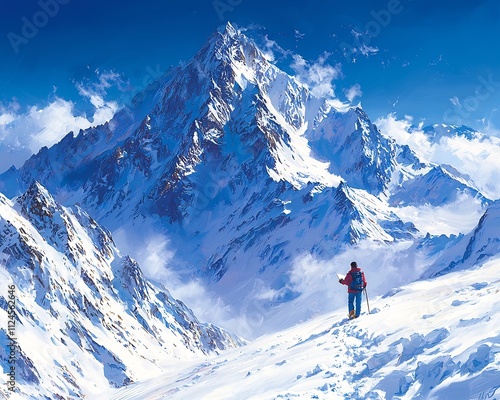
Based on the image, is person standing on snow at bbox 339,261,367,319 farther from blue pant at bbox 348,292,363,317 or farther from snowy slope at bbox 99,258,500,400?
snowy slope at bbox 99,258,500,400

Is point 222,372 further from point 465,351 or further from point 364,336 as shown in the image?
point 465,351

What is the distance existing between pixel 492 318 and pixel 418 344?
219 cm

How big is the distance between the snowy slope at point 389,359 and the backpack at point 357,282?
1.29 m

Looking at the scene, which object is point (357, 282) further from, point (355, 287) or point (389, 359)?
point (389, 359)

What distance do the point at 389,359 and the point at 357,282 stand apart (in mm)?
9362

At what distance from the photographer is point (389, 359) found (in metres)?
17.9

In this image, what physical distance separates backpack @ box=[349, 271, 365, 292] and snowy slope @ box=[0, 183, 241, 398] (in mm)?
109753

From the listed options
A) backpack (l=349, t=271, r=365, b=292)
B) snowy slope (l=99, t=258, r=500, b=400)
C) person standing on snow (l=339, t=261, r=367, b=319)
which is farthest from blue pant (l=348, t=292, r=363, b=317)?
snowy slope (l=99, t=258, r=500, b=400)

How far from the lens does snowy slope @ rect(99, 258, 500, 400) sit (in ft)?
47.8

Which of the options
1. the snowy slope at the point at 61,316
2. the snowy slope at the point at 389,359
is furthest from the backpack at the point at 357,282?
the snowy slope at the point at 61,316

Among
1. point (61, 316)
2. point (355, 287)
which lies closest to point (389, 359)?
point (355, 287)

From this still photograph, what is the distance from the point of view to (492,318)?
17.3 m

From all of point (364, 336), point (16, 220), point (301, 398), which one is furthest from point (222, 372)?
point (16, 220)

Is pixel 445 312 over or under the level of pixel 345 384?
over
